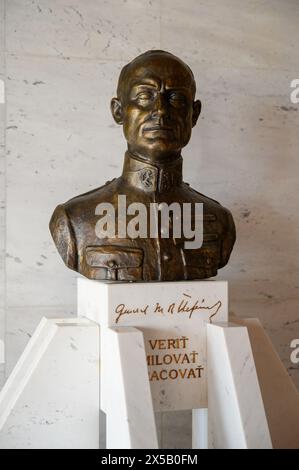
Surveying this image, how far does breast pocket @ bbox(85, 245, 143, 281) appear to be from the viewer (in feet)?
7.23

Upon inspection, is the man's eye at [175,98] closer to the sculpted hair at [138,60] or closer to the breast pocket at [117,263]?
the sculpted hair at [138,60]

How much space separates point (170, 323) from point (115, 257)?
27 cm

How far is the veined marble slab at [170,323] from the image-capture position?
2.14 meters

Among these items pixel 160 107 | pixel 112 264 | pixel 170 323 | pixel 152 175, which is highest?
pixel 160 107

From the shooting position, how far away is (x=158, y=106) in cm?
223

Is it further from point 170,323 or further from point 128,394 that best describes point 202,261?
point 128,394

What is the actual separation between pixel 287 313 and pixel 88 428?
4.39 ft

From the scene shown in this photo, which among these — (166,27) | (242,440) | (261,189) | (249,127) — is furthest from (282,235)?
(242,440)

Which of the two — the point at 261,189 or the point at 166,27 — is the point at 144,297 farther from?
the point at 166,27

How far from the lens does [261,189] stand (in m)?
3.16

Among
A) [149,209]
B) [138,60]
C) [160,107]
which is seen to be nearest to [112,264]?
[149,209]

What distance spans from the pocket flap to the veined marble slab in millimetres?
71
